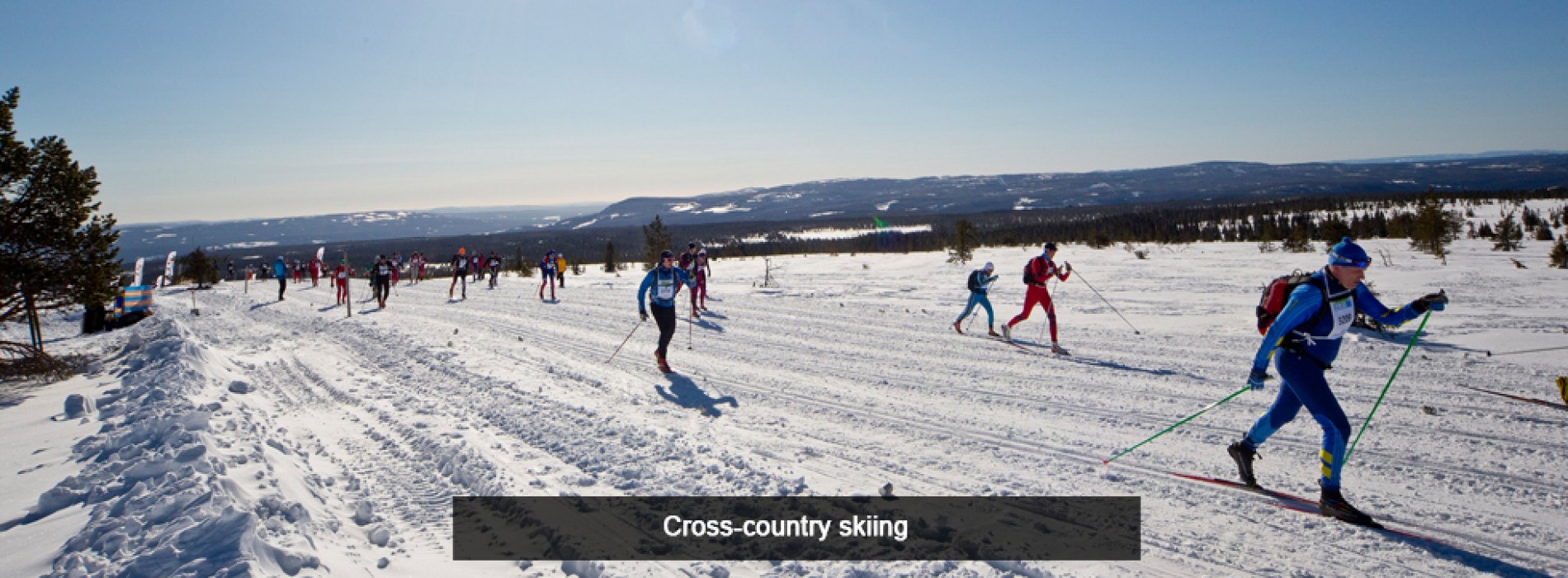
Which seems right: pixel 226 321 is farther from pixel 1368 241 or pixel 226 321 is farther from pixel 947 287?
pixel 1368 241

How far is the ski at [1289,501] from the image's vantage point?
4.08 metres

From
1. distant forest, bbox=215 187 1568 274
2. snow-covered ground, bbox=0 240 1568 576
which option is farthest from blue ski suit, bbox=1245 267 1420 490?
distant forest, bbox=215 187 1568 274

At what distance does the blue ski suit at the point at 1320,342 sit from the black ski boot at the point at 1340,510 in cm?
6

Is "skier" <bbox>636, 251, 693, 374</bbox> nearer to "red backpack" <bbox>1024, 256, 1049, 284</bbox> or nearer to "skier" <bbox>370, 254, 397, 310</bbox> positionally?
"red backpack" <bbox>1024, 256, 1049, 284</bbox>

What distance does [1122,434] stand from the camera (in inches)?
241

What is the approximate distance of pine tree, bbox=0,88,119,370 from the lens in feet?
31.6

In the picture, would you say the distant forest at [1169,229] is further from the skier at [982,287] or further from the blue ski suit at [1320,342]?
the blue ski suit at [1320,342]

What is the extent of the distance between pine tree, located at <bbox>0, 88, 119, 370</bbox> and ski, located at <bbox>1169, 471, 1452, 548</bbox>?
562 inches

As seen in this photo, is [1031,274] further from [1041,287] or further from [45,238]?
[45,238]

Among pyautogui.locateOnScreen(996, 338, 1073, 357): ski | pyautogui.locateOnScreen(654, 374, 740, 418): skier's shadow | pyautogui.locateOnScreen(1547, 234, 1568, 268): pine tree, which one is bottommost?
pyautogui.locateOnScreen(996, 338, 1073, 357): ski

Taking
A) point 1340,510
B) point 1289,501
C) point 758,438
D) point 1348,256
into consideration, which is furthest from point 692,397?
point 1348,256

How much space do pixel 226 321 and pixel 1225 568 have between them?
21.4 m

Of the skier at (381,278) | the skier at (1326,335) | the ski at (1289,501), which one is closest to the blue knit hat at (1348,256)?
the skier at (1326,335)

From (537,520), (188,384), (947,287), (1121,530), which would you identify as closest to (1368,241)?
(947,287)
